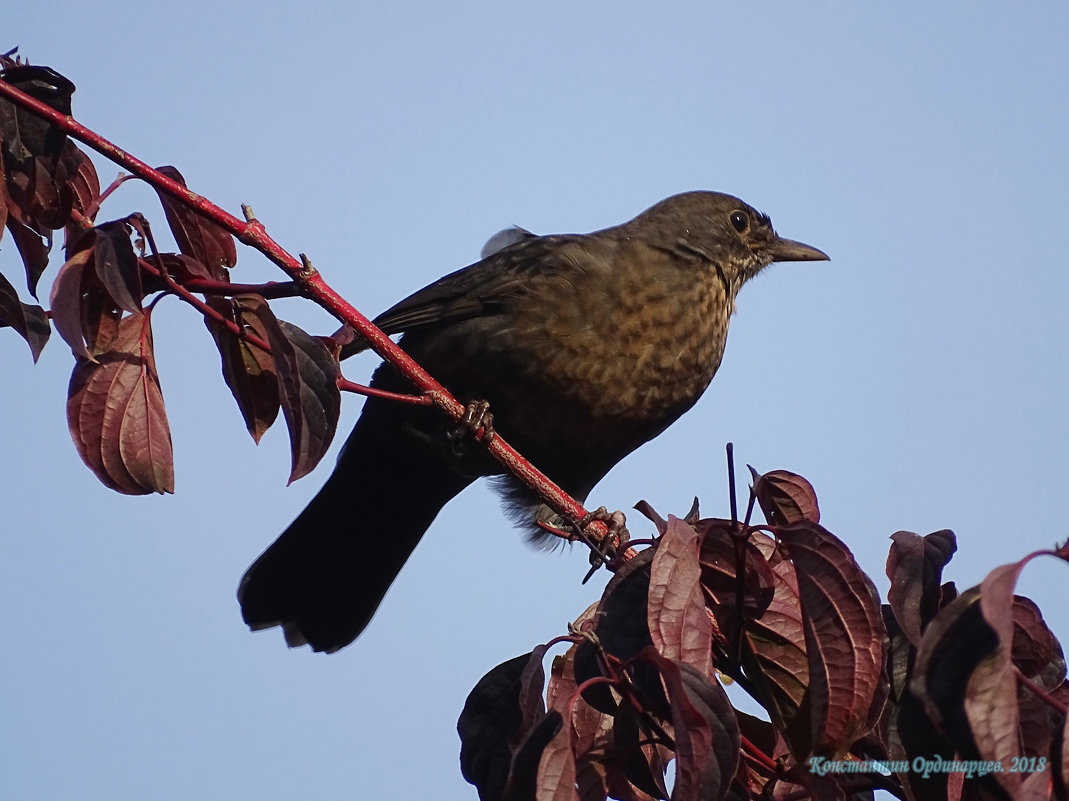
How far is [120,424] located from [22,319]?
0.28 m

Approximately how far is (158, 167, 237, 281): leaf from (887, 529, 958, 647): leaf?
1.58 meters

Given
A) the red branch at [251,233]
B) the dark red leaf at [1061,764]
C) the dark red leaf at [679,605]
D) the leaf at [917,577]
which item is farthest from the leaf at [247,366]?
the dark red leaf at [1061,764]

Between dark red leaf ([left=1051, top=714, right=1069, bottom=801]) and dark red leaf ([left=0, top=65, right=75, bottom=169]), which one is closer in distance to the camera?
dark red leaf ([left=1051, top=714, right=1069, bottom=801])

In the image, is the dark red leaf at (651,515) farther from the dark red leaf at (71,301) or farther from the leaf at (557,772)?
the dark red leaf at (71,301)

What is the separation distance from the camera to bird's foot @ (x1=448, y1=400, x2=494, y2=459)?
139 inches

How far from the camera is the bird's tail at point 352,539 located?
4766 millimetres

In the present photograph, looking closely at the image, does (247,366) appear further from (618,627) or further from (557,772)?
(557,772)

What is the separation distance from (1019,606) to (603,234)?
3076mm

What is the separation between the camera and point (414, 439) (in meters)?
4.62

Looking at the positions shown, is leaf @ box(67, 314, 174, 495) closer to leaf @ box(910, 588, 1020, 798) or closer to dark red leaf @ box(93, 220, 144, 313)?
dark red leaf @ box(93, 220, 144, 313)

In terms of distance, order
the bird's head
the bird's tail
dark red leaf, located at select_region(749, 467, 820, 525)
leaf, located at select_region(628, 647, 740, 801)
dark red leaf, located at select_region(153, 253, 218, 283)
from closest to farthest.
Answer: leaf, located at select_region(628, 647, 740, 801)
dark red leaf, located at select_region(749, 467, 820, 525)
dark red leaf, located at select_region(153, 253, 218, 283)
the bird's tail
the bird's head

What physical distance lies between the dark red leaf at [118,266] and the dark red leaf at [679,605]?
1140mm

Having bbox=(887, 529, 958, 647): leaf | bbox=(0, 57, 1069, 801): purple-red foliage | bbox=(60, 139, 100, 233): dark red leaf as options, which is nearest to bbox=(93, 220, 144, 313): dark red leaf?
bbox=(0, 57, 1069, 801): purple-red foliage

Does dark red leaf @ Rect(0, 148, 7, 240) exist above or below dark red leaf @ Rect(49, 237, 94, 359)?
above
